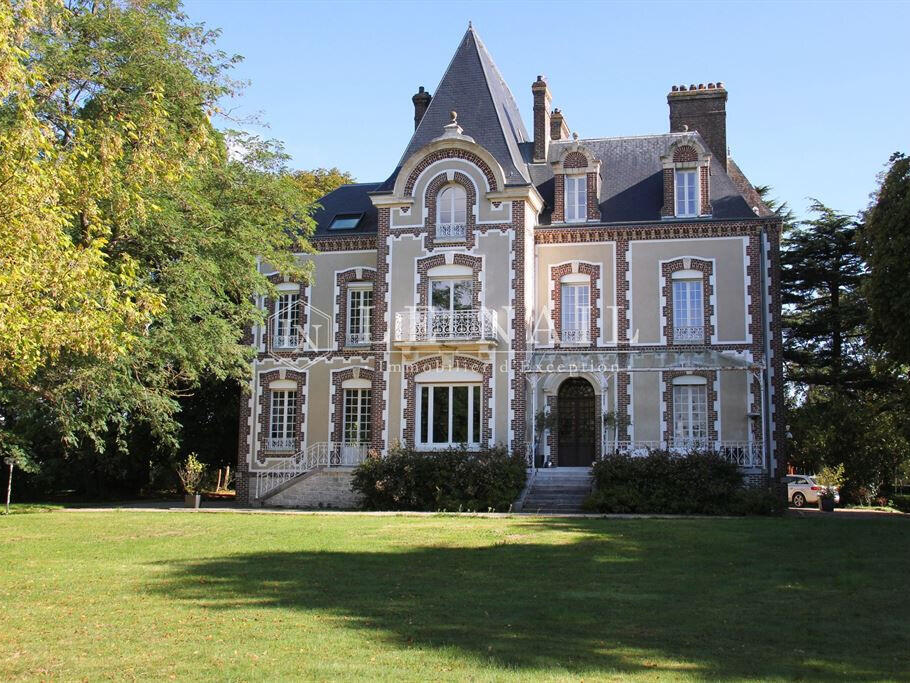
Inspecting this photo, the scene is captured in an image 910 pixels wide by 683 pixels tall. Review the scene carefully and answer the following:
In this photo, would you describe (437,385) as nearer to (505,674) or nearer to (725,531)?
(725,531)

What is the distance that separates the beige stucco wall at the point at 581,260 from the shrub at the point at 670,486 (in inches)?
182

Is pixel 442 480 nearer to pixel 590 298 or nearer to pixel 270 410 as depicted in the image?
pixel 590 298

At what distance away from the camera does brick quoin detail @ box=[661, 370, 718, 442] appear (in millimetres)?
23594

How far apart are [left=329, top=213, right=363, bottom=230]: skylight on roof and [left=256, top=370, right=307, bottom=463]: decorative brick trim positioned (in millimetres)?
4423

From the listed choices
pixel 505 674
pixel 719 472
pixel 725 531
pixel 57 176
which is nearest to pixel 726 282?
pixel 719 472

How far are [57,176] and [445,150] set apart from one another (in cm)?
1469

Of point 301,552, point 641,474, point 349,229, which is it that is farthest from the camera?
point 349,229

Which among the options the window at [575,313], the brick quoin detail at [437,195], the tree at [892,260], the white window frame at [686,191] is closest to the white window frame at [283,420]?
the brick quoin detail at [437,195]

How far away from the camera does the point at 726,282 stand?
24188mm

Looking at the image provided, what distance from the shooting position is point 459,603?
31.2ft

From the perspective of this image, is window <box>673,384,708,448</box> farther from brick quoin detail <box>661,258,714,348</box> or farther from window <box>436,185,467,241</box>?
window <box>436,185,467,241</box>

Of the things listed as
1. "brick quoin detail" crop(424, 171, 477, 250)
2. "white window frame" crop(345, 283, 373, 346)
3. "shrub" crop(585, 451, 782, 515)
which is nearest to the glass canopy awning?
"shrub" crop(585, 451, 782, 515)

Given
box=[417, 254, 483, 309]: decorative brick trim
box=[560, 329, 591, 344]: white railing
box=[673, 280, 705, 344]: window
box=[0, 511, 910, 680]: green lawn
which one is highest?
box=[417, 254, 483, 309]: decorative brick trim

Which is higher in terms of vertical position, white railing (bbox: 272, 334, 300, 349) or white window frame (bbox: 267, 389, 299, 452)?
white railing (bbox: 272, 334, 300, 349)
